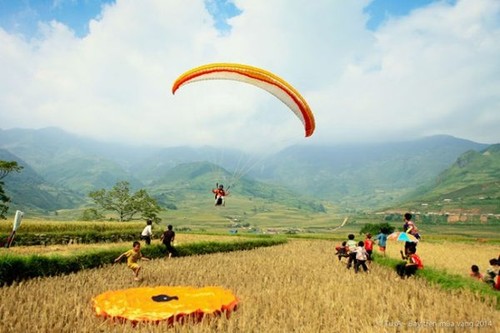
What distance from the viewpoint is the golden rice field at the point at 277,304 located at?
7203 mm

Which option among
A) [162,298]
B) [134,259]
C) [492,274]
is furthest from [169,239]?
[492,274]

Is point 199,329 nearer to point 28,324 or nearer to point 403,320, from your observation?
point 28,324

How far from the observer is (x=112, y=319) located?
7492mm

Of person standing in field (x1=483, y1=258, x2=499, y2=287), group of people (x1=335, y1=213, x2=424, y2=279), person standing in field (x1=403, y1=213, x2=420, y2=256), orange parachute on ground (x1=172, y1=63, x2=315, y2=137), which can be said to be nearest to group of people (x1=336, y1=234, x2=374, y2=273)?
group of people (x1=335, y1=213, x2=424, y2=279)

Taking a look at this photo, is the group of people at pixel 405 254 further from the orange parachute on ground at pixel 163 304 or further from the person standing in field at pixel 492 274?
the orange parachute on ground at pixel 163 304

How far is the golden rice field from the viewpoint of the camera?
7203mm

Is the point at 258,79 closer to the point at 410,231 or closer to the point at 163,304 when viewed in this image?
the point at 410,231

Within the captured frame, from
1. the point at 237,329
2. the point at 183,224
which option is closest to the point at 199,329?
the point at 237,329

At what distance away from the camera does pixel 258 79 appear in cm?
1480

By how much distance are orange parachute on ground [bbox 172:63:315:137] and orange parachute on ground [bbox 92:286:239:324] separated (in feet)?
27.7

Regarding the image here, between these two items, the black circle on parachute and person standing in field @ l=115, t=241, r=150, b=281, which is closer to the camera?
the black circle on parachute

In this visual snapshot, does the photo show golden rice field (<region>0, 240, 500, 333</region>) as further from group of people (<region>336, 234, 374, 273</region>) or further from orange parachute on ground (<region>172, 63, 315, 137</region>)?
orange parachute on ground (<region>172, 63, 315, 137</region>)

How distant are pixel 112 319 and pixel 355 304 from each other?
599cm

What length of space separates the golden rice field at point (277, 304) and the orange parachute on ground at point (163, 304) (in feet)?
0.80
